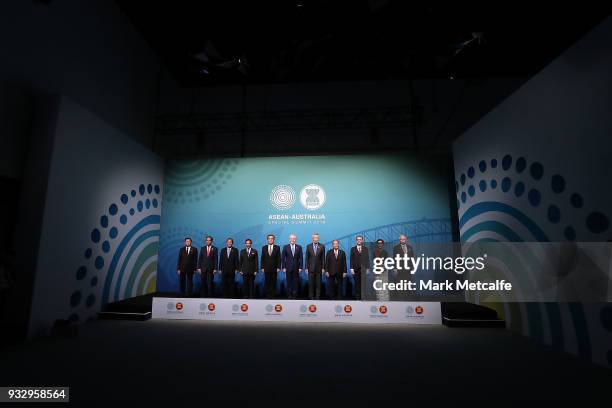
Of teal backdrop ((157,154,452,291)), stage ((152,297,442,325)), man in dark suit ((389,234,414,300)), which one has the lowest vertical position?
stage ((152,297,442,325))

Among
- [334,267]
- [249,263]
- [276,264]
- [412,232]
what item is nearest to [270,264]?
[276,264]

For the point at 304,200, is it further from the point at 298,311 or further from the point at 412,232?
the point at 298,311

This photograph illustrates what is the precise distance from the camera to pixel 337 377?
108 inches

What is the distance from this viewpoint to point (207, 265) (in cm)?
651

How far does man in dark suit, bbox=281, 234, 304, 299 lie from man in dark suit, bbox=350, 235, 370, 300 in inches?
47.1

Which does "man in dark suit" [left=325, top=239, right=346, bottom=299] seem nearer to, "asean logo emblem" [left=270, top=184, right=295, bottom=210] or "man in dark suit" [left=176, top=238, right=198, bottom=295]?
"asean logo emblem" [left=270, top=184, right=295, bottom=210]

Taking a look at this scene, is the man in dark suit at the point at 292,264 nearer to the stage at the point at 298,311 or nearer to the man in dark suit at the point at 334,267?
the man in dark suit at the point at 334,267

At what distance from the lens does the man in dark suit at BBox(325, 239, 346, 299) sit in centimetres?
623

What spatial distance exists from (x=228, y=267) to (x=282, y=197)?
2.15 metres

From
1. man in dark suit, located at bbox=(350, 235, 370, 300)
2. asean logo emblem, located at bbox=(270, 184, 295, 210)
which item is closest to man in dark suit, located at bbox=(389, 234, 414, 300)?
man in dark suit, located at bbox=(350, 235, 370, 300)

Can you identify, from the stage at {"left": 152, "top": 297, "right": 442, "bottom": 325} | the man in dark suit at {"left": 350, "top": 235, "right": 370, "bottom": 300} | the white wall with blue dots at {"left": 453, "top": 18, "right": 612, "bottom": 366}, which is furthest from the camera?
the man in dark suit at {"left": 350, "top": 235, "right": 370, "bottom": 300}

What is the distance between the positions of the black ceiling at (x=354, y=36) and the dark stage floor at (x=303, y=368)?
533 centimetres

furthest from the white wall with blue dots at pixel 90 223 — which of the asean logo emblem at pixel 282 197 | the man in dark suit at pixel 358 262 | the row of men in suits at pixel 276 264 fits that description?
the man in dark suit at pixel 358 262

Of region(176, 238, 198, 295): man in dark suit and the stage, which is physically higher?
region(176, 238, 198, 295): man in dark suit
